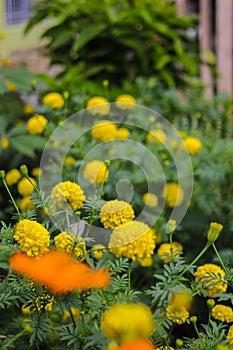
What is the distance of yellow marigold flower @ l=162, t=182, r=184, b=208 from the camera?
6.18ft

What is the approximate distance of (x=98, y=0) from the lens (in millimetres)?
3793

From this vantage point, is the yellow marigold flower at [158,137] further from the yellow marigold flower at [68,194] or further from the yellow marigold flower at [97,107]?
the yellow marigold flower at [68,194]

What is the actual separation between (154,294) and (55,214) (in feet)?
0.71

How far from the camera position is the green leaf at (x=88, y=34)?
3461 millimetres

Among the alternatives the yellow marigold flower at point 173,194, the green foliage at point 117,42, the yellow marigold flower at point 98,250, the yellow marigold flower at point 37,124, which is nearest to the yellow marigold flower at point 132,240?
the yellow marigold flower at point 98,250

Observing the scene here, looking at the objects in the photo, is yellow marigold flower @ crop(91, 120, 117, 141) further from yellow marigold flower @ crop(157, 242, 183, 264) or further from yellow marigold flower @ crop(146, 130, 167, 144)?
yellow marigold flower @ crop(157, 242, 183, 264)

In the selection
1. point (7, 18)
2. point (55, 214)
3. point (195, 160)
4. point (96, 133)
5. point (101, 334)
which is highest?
point (55, 214)

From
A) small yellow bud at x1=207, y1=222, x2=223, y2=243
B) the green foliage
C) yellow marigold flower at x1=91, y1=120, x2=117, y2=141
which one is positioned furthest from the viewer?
the green foliage

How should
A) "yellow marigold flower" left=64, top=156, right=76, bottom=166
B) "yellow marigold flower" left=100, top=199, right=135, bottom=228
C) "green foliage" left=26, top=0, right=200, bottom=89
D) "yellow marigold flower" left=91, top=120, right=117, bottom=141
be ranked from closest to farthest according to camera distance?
1. "yellow marigold flower" left=100, top=199, right=135, bottom=228
2. "yellow marigold flower" left=91, top=120, right=117, bottom=141
3. "yellow marigold flower" left=64, top=156, right=76, bottom=166
4. "green foliage" left=26, top=0, right=200, bottom=89

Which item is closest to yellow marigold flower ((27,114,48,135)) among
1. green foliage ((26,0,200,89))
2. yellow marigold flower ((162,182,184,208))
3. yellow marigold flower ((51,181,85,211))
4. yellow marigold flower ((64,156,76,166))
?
yellow marigold flower ((64,156,76,166))

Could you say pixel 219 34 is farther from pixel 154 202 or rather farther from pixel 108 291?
pixel 108 291

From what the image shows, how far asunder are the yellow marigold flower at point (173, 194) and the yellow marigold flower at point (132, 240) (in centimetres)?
85

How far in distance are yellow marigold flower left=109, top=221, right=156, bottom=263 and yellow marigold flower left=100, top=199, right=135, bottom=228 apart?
27mm

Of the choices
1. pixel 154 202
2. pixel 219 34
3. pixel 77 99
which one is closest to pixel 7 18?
pixel 219 34
